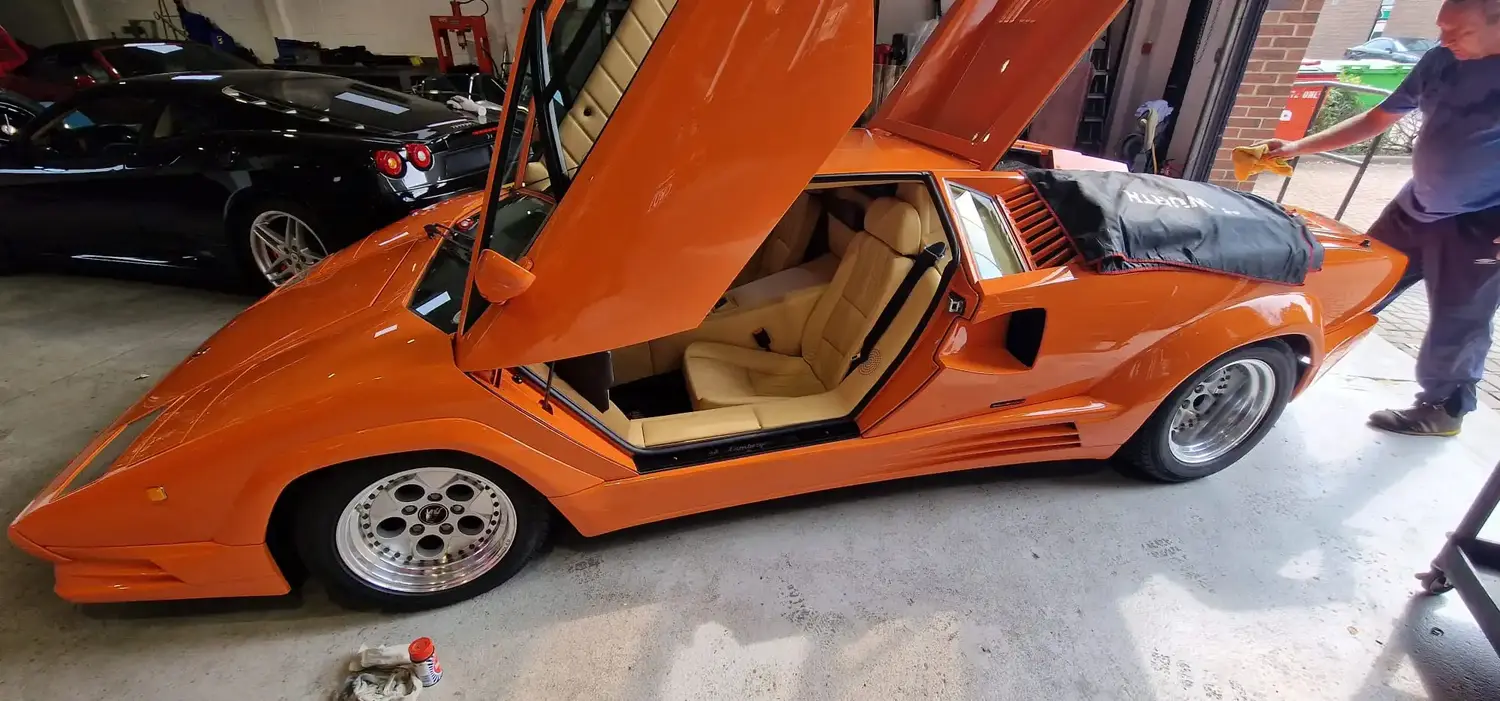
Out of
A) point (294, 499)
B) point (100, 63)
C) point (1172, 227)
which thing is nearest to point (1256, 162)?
point (1172, 227)

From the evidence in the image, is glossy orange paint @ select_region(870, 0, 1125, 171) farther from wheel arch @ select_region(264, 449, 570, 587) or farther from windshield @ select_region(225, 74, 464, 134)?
windshield @ select_region(225, 74, 464, 134)

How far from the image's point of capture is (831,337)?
233 centimetres

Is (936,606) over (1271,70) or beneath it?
beneath

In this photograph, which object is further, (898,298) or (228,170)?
(228,170)

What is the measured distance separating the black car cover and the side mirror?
4.93 feet

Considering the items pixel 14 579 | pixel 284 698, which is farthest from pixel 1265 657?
pixel 14 579

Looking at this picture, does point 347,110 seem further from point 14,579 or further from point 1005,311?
point 1005,311

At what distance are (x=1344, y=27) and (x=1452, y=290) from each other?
454cm

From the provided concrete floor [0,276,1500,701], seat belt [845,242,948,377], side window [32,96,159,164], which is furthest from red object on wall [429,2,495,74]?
seat belt [845,242,948,377]

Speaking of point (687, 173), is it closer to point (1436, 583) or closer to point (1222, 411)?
point (1222, 411)

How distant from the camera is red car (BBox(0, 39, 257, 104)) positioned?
617 cm

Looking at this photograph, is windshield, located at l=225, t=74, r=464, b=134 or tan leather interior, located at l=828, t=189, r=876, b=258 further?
windshield, located at l=225, t=74, r=464, b=134

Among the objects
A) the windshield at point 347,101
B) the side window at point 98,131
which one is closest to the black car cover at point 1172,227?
the windshield at point 347,101

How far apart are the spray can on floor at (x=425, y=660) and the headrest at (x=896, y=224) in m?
1.68
